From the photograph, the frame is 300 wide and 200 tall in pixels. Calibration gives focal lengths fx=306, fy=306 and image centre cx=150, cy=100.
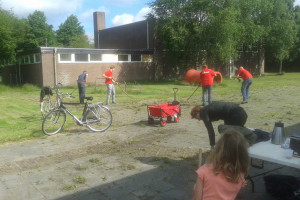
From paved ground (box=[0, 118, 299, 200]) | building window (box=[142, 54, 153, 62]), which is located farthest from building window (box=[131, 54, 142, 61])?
paved ground (box=[0, 118, 299, 200])

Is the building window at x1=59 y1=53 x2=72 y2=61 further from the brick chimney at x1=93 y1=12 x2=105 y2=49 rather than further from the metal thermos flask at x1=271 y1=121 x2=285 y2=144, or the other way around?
the metal thermos flask at x1=271 y1=121 x2=285 y2=144

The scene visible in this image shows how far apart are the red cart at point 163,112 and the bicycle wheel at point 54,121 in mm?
2535

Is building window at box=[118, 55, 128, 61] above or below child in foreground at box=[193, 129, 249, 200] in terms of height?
above

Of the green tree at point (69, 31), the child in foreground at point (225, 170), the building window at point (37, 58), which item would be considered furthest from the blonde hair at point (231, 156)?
the green tree at point (69, 31)

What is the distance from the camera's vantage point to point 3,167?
5.76 m

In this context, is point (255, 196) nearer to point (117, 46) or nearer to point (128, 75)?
point (128, 75)

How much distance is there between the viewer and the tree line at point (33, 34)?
2594 centimetres

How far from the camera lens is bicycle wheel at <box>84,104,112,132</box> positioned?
8375mm

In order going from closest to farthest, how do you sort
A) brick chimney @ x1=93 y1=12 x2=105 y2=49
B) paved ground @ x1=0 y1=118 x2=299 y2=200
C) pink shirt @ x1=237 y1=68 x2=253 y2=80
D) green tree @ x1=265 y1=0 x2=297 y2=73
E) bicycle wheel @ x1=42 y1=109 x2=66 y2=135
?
1. paved ground @ x1=0 y1=118 x2=299 y2=200
2. bicycle wheel @ x1=42 y1=109 x2=66 y2=135
3. pink shirt @ x1=237 y1=68 x2=253 y2=80
4. green tree @ x1=265 y1=0 x2=297 y2=73
5. brick chimney @ x1=93 y1=12 x2=105 y2=49

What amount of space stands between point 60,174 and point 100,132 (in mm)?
3159

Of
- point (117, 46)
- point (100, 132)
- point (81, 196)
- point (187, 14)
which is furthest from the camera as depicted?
point (117, 46)

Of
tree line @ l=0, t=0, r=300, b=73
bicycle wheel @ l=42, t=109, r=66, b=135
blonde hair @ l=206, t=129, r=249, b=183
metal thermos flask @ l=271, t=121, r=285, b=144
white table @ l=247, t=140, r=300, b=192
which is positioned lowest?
bicycle wheel @ l=42, t=109, r=66, b=135

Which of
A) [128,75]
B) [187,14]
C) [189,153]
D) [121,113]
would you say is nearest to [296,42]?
[187,14]

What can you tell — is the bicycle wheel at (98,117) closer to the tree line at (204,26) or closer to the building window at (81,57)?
the building window at (81,57)
